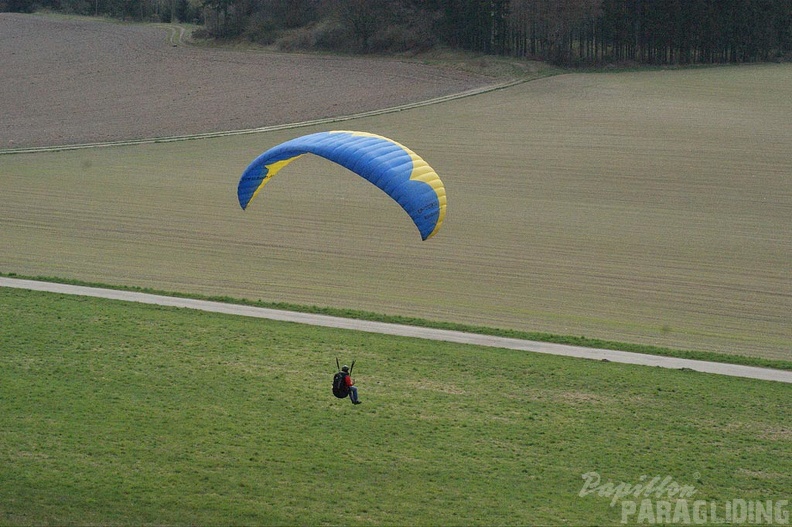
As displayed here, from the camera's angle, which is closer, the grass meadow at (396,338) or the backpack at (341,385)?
the grass meadow at (396,338)

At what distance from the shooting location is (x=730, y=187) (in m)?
34.5

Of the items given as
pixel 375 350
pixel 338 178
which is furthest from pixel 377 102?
pixel 375 350

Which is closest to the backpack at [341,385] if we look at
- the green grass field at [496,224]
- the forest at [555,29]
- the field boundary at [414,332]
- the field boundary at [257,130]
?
the field boundary at [414,332]

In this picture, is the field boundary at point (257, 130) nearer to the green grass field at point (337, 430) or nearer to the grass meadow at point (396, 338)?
the grass meadow at point (396, 338)

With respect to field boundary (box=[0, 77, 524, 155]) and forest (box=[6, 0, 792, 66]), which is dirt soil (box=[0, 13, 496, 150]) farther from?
forest (box=[6, 0, 792, 66])

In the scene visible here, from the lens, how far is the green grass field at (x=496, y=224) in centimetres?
2294

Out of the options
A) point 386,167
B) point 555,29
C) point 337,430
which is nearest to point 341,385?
point 337,430

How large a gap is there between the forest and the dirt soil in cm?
274

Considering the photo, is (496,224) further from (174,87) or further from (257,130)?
(174,87)

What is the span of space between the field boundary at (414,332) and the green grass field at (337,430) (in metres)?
0.59

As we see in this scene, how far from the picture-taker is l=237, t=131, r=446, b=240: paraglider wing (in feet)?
51.3

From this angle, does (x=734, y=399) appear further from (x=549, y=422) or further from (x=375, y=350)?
(x=375, y=350)

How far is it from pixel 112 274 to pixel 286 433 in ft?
38.7

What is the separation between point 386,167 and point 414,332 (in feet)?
17.6
